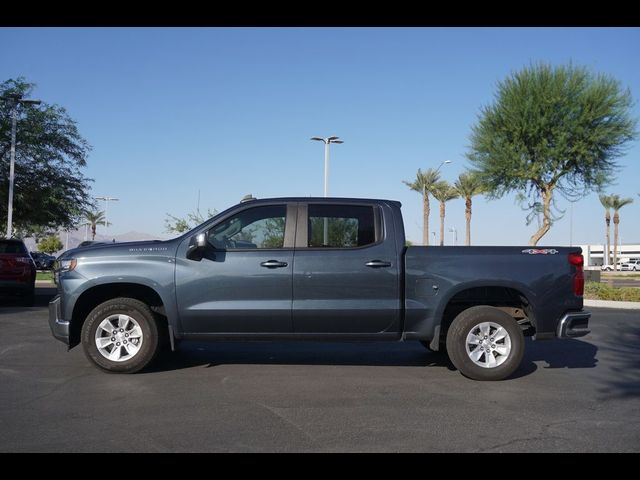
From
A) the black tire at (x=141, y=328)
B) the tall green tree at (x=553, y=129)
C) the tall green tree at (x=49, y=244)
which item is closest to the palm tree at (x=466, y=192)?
the tall green tree at (x=553, y=129)

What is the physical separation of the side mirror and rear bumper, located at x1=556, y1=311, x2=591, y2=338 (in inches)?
163

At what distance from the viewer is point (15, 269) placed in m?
13.4

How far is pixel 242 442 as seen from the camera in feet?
15.0

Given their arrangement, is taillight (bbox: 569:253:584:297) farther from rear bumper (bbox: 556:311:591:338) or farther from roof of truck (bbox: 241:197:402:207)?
roof of truck (bbox: 241:197:402:207)

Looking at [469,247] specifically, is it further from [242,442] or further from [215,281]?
[242,442]

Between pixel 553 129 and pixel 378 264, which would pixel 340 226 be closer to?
pixel 378 264

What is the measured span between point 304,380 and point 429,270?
1.88 metres

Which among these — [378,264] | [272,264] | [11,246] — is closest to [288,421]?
[272,264]

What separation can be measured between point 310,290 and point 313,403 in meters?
1.43

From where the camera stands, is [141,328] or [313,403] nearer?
[313,403]

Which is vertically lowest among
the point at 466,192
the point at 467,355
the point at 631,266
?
the point at 631,266
